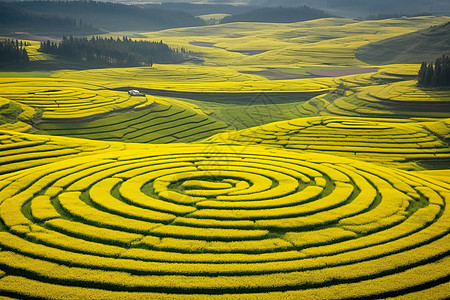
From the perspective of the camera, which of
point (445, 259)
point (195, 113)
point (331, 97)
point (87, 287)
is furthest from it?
point (331, 97)

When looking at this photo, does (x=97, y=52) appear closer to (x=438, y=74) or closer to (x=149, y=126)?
(x=149, y=126)

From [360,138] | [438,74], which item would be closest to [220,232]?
[360,138]

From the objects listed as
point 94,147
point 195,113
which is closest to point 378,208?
point 94,147

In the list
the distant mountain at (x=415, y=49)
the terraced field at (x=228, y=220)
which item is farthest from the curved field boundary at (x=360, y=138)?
the distant mountain at (x=415, y=49)

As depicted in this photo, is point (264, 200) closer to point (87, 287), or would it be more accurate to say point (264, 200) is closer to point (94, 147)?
point (87, 287)

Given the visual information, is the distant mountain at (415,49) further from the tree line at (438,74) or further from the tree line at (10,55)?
the tree line at (10,55)
